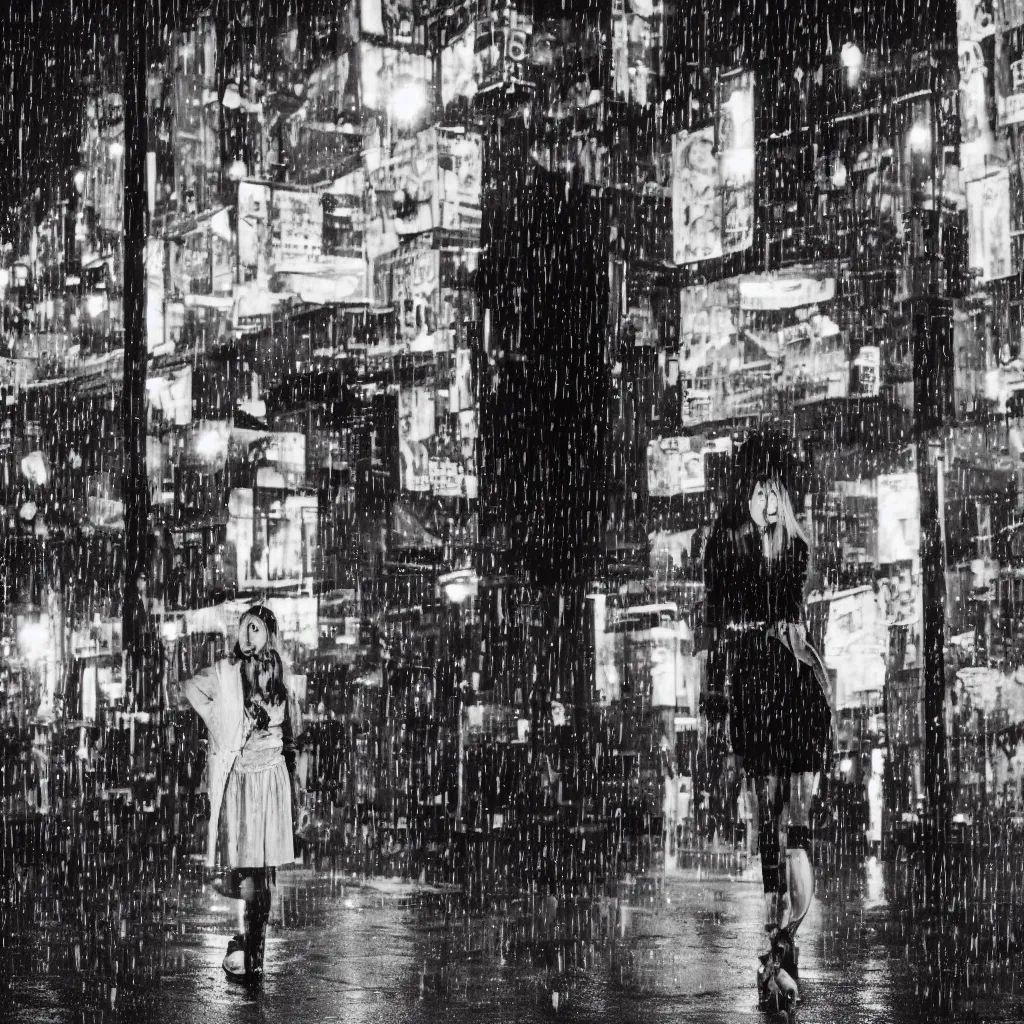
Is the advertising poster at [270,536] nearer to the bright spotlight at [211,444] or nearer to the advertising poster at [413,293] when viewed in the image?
the bright spotlight at [211,444]

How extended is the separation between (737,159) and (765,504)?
1907 cm

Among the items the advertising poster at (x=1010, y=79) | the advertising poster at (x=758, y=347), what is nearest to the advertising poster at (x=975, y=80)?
the advertising poster at (x=1010, y=79)

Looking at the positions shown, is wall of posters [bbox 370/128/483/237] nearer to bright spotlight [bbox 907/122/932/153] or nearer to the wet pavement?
bright spotlight [bbox 907/122/932/153]

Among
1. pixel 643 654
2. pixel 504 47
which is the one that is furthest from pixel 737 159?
pixel 643 654

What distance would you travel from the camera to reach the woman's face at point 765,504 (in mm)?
7539

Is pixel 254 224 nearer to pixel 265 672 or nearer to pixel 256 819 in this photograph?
pixel 265 672

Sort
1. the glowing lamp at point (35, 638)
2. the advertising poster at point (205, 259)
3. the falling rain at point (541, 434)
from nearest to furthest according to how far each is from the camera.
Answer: the falling rain at point (541, 434)
the advertising poster at point (205, 259)
the glowing lamp at point (35, 638)

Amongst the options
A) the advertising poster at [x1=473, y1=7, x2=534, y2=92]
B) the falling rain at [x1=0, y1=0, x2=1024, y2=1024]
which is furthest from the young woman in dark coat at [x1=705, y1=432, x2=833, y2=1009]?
the advertising poster at [x1=473, y1=7, x2=534, y2=92]

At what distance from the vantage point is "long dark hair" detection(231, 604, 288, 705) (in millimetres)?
8461

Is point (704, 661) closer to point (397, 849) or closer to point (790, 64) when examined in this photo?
point (397, 849)

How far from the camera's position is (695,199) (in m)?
26.2

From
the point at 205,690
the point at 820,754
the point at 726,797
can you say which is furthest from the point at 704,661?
the point at 726,797

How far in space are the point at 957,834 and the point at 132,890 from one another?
10.9 m

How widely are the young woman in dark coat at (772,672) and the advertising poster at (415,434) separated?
60.7ft
